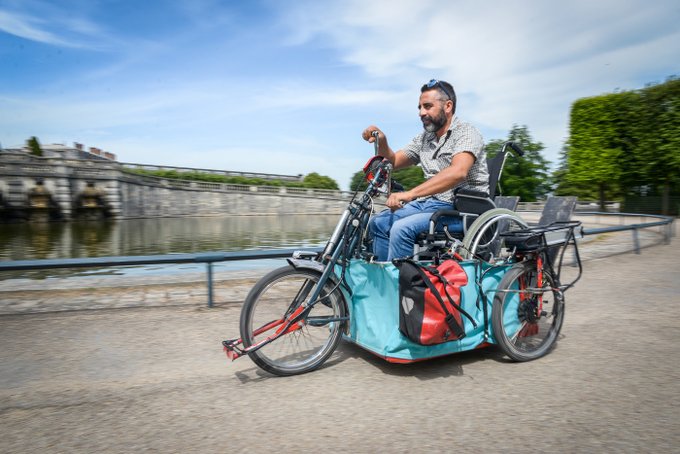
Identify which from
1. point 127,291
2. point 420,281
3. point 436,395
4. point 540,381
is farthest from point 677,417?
point 127,291

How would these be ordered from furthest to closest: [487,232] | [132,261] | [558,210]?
A: [132,261] < [558,210] < [487,232]

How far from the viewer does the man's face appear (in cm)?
382

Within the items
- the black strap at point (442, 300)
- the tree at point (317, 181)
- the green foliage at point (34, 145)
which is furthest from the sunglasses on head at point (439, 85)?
the tree at point (317, 181)

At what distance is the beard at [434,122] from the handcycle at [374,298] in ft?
2.07

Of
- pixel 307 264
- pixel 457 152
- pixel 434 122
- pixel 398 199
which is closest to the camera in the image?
pixel 307 264

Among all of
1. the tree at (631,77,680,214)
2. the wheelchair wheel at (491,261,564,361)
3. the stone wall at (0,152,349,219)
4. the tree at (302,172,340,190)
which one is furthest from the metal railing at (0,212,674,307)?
the tree at (302,172,340,190)

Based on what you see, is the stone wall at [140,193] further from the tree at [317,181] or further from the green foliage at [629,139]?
the green foliage at [629,139]

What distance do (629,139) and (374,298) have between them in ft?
106

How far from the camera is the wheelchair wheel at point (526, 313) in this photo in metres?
3.44

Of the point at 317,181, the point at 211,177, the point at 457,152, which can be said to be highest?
the point at 317,181

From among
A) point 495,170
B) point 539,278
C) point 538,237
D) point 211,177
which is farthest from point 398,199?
point 211,177

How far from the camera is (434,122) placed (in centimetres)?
386

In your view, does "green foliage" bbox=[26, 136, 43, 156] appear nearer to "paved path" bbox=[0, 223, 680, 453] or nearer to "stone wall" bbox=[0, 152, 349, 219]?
"stone wall" bbox=[0, 152, 349, 219]

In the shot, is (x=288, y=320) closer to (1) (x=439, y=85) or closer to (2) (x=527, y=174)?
(1) (x=439, y=85)
